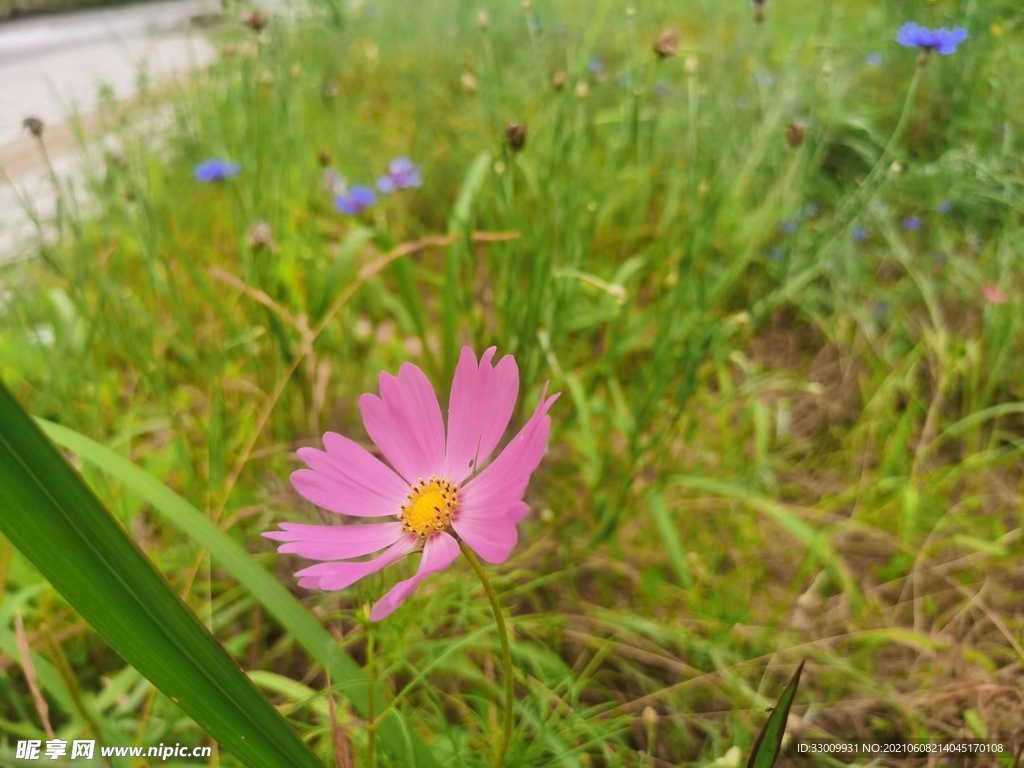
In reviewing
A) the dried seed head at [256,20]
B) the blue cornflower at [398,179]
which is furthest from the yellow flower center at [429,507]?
A: the blue cornflower at [398,179]

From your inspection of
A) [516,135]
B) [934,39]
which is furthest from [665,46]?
[934,39]

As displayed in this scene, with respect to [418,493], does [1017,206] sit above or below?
above

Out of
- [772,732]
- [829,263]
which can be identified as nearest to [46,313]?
[772,732]

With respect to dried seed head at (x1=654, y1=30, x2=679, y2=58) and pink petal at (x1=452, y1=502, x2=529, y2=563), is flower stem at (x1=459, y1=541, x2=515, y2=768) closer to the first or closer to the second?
pink petal at (x1=452, y1=502, x2=529, y2=563)

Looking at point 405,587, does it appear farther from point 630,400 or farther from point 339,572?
point 630,400

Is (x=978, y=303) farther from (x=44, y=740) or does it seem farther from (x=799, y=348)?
(x=44, y=740)

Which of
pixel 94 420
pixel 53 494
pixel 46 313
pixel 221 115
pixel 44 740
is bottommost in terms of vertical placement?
pixel 44 740

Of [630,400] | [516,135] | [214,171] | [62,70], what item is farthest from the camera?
[62,70]

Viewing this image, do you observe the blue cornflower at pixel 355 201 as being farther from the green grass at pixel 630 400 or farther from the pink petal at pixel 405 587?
the pink petal at pixel 405 587
